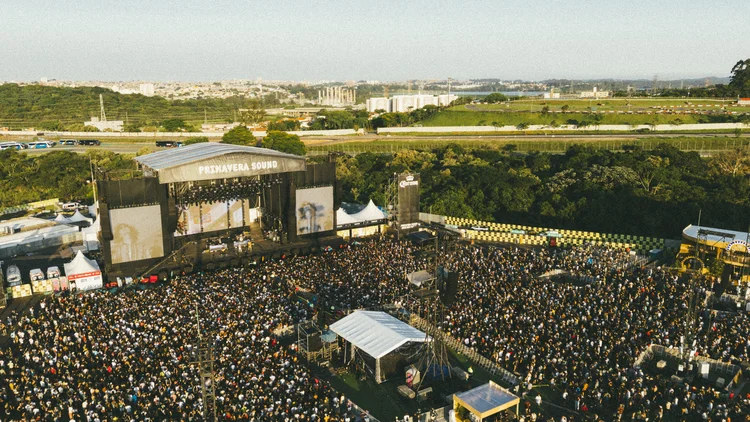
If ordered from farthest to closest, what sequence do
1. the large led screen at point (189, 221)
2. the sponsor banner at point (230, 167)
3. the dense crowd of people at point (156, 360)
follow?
the large led screen at point (189, 221)
the sponsor banner at point (230, 167)
the dense crowd of people at point (156, 360)

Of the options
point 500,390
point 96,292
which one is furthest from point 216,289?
point 500,390

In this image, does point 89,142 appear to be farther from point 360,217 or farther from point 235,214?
point 360,217

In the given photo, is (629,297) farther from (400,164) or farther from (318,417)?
(400,164)

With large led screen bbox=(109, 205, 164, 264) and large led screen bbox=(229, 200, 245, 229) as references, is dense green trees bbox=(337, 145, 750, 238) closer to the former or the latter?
large led screen bbox=(229, 200, 245, 229)

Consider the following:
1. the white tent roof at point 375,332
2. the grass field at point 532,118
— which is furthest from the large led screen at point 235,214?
the grass field at point 532,118

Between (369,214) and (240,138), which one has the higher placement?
(240,138)

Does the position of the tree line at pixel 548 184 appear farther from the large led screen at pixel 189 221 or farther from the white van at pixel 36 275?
the white van at pixel 36 275

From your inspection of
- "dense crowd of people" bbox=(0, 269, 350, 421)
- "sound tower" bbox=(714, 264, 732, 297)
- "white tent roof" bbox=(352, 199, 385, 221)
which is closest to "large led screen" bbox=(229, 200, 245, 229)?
"white tent roof" bbox=(352, 199, 385, 221)

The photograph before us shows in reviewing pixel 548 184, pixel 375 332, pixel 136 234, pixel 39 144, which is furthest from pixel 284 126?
pixel 375 332
